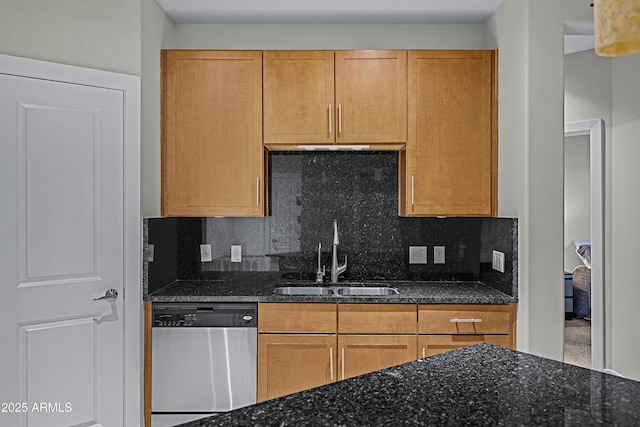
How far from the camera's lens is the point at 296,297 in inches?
115

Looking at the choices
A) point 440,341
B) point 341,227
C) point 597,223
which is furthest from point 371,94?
point 597,223

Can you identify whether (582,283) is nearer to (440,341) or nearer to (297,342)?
(440,341)

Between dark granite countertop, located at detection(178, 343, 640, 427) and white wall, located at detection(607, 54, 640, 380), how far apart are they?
103 inches

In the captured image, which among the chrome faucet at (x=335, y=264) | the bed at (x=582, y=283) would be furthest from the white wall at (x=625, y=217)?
the chrome faucet at (x=335, y=264)

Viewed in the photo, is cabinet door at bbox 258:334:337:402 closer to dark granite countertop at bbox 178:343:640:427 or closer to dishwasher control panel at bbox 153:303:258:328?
dishwasher control panel at bbox 153:303:258:328

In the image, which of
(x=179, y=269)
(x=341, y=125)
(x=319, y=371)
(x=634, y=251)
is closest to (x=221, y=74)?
(x=341, y=125)

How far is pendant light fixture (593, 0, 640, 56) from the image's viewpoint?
0.98 metres

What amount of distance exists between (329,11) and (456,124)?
3.41ft

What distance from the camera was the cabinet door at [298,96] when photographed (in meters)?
3.16

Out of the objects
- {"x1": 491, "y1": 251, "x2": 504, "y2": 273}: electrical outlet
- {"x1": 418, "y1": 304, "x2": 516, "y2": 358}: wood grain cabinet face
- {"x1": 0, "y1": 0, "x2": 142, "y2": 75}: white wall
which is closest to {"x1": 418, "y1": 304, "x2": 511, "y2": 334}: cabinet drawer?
{"x1": 418, "y1": 304, "x2": 516, "y2": 358}: wood grain cabinet face

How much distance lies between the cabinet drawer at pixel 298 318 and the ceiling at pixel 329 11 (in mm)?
1766

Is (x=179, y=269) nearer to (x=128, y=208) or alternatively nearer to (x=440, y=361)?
(x=128, y=208)

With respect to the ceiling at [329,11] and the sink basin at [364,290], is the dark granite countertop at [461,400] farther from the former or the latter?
the ceiling at [329,11]

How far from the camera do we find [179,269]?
3.48m
